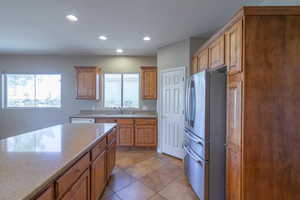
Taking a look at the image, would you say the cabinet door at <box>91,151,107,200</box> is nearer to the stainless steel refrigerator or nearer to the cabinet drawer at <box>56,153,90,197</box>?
the cabinet drawer at <box>56,153,90,197</box>

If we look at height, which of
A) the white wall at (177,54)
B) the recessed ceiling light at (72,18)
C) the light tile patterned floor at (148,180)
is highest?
the recessed ceiling light at (72,18)

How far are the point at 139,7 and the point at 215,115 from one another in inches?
73.3

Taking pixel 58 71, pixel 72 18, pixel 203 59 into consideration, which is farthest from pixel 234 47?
pixel 58 71

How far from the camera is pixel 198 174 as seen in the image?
2.24 metres

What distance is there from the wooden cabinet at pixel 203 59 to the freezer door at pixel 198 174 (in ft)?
4.67

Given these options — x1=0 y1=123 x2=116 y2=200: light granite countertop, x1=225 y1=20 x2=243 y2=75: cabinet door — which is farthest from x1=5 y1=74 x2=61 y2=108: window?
x1=225 y1=20 x2=243 y2=75: cabinet door

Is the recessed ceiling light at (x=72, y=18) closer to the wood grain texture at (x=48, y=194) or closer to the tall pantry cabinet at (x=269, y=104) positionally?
the tall pantry cabinet at (x=269, y=104)

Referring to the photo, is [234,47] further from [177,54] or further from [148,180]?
[148,180]

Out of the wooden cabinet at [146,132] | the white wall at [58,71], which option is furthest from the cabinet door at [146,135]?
the white wall at [58,71]

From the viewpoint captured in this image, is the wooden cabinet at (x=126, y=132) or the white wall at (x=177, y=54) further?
the wooden cabinet at (x=126, y=132)

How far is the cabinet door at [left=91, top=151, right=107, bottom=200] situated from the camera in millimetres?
1862

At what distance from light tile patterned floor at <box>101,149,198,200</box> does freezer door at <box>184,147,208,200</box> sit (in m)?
0.22

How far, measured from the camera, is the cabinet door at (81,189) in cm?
131

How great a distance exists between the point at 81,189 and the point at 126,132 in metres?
2.92
